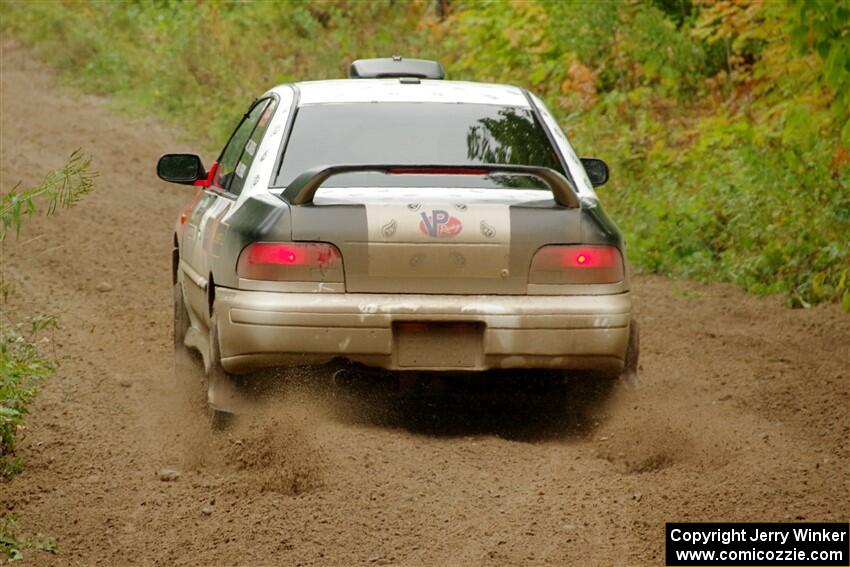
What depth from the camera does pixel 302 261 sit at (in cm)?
586

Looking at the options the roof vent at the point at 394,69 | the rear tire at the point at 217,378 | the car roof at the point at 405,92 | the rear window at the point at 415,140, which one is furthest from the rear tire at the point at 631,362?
the roof vent at the point at 394,69

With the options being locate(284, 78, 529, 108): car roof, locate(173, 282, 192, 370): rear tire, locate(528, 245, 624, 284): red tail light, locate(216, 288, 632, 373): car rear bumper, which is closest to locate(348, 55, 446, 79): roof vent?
locate(284, 78, 529, 108): car roof

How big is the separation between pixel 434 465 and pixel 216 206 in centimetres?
187

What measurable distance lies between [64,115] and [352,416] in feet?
45.5

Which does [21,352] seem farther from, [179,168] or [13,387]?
[179,168]

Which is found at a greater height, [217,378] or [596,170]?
[596,170]

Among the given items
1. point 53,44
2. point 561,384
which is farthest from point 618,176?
point 53,44

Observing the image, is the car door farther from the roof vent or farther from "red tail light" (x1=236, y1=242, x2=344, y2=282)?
the roof vent

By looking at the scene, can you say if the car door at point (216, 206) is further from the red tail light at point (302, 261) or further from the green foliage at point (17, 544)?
the green foliage at point (17, 544)

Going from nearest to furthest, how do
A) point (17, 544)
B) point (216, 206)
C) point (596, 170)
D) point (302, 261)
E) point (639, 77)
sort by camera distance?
point (17, 544) → point (302, 261) → point (216, 206) → point (596, 170) → point (639, 77)

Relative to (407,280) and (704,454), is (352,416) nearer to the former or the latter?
(407,280)

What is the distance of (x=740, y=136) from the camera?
1317 centimetres

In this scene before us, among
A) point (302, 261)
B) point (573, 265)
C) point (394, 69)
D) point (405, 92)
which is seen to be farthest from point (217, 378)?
point (394, 69)

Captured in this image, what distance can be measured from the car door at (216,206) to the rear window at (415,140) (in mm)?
337
